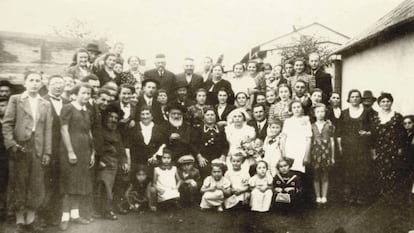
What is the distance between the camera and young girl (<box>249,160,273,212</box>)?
10.2 ft

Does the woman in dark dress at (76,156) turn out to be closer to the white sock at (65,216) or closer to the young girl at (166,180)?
the white sock at (65,216)

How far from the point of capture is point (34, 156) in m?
2.60

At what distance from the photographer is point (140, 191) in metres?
3.16

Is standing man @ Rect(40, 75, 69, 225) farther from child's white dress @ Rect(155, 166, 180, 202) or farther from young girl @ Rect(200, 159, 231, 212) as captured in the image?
young girl @ Rect(200, 159, 231, 212)

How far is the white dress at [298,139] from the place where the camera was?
127 inches

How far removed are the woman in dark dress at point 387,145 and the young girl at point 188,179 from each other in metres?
1.49

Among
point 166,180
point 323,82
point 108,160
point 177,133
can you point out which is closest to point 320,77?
point 323,82

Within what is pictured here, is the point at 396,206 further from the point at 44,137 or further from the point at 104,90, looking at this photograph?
the point at 44,137

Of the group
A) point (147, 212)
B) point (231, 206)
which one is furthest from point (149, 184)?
point (231, 206)

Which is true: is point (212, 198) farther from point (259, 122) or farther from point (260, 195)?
point (259, 122)

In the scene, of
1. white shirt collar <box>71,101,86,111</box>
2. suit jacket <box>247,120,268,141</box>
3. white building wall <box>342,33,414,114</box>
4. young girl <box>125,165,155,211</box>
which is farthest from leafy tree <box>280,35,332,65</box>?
white shirt collar <box>71,101,86,111</box>

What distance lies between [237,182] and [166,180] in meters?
0.58

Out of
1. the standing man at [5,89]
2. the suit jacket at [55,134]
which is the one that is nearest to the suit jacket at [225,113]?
the suit jacket at [55,134]

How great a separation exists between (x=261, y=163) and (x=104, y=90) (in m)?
1.37
